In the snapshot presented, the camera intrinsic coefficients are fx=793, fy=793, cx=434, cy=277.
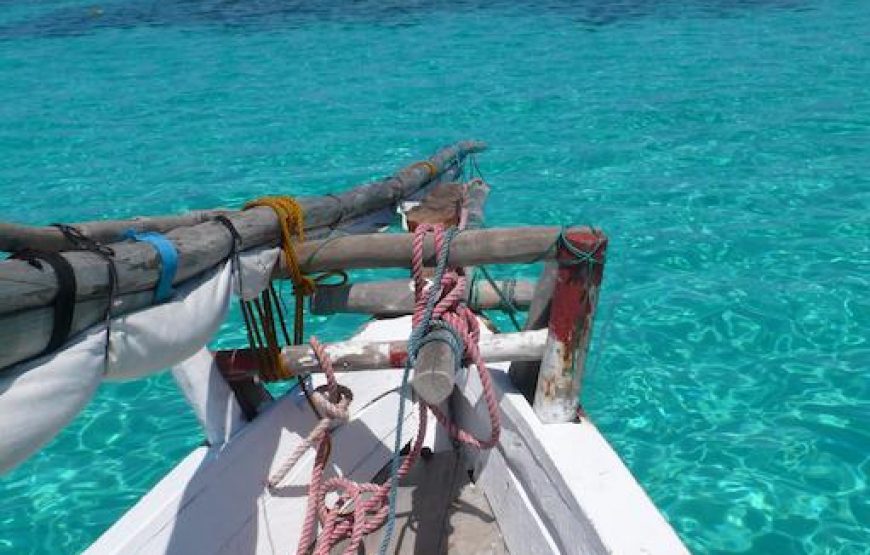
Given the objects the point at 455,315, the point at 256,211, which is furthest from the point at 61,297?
the point at 455,315

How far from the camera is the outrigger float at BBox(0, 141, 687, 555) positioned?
2.22 metres

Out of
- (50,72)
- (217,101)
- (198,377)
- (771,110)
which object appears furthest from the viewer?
(50,72)

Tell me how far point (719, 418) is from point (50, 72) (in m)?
19.1

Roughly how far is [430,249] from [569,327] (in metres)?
0.63

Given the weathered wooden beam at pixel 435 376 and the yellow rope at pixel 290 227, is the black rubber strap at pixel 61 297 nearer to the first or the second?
the weathered wooden beam at pixel 435 376

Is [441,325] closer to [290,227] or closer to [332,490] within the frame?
[290,227]

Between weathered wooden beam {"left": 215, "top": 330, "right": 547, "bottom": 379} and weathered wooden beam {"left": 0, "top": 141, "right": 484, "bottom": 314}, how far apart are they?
539mm

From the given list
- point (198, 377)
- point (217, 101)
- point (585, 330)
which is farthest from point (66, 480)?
point (217, 101)

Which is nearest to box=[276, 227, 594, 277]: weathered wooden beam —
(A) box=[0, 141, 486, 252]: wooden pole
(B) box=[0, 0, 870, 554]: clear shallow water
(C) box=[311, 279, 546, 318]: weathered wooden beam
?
(A) box=[0, 141, 486, 252]: wooden pole

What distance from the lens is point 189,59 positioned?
810 inches

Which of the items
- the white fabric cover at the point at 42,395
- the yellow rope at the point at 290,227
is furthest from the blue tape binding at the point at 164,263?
the yellow rope at the point at 290,227

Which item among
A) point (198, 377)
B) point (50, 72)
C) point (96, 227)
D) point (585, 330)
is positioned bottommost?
point (50, 72)

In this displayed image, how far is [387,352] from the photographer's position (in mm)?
3273

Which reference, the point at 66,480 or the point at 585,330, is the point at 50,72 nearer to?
the point at 66,480
